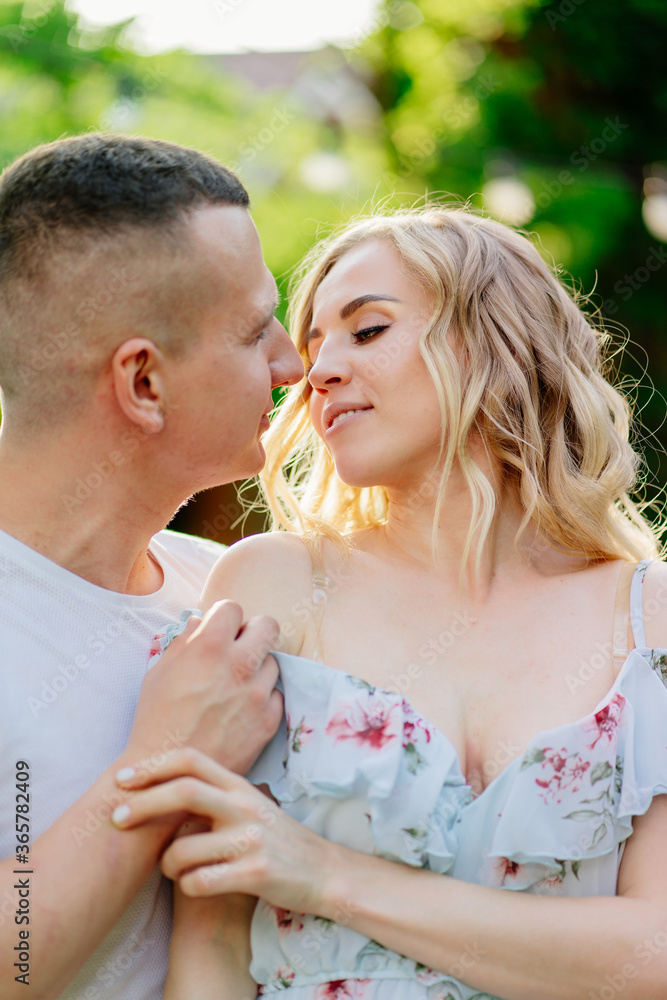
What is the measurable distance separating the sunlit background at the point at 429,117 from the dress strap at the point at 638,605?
507 cm

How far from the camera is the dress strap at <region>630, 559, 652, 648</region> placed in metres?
1.98

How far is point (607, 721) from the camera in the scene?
1840 millimetres

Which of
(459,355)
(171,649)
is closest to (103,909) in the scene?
(171,649)

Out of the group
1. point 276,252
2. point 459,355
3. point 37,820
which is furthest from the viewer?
point 276,252

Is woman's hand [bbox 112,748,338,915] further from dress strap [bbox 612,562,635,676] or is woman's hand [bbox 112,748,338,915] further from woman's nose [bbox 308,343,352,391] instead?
woman's nose [bbox 308,343,352,391]

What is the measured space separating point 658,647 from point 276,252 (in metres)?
5.53

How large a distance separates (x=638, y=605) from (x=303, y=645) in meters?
0.77

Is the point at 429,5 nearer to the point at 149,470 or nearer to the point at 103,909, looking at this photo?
the point at 149,470

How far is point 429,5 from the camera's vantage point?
328 inches

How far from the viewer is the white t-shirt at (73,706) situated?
174 centimetres

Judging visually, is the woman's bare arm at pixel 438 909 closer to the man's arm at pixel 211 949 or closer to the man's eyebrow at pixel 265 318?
the man's arm at pixel 211 949

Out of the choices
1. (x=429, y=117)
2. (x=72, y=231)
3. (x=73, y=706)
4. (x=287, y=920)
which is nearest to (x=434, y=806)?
(x=287, y=920)

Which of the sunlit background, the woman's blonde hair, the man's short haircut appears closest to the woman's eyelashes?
the woman's blonde hair

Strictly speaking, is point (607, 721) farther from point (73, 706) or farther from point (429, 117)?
point (429, 117)
